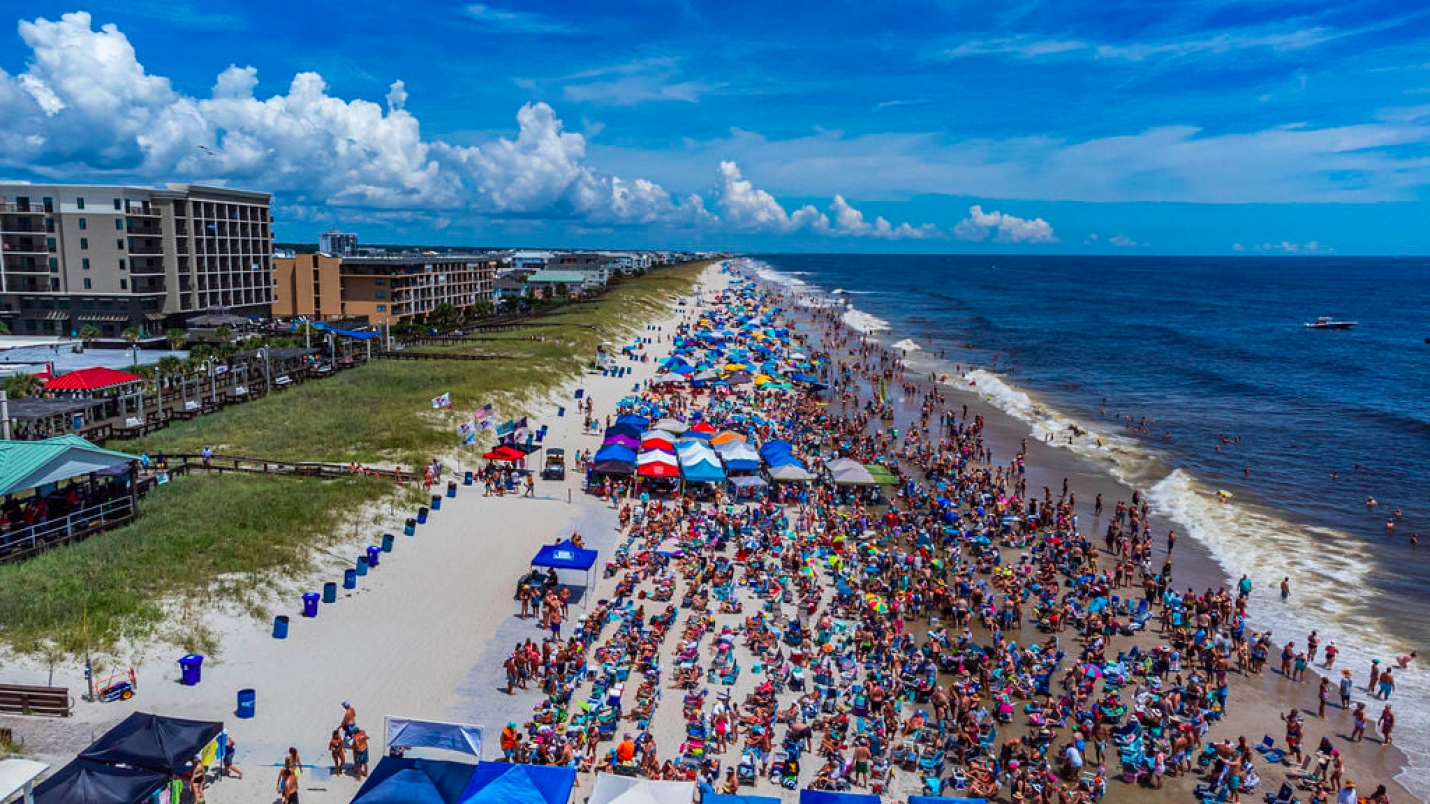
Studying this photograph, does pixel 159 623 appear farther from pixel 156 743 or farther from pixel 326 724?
pixel 156 743

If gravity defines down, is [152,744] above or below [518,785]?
above

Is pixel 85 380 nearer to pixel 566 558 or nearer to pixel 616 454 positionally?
pixel 616 454

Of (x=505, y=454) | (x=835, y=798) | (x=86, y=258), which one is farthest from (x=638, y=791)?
(x=86, y=258)

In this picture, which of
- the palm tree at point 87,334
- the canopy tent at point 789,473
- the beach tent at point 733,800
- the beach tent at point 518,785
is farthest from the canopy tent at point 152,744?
the palm tree at point 87,334

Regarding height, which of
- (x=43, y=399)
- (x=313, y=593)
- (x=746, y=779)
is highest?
(x=43, y=399)

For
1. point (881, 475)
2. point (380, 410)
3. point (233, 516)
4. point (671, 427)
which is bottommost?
point (881, 475)

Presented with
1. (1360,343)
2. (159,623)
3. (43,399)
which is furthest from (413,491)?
(1360,343)
